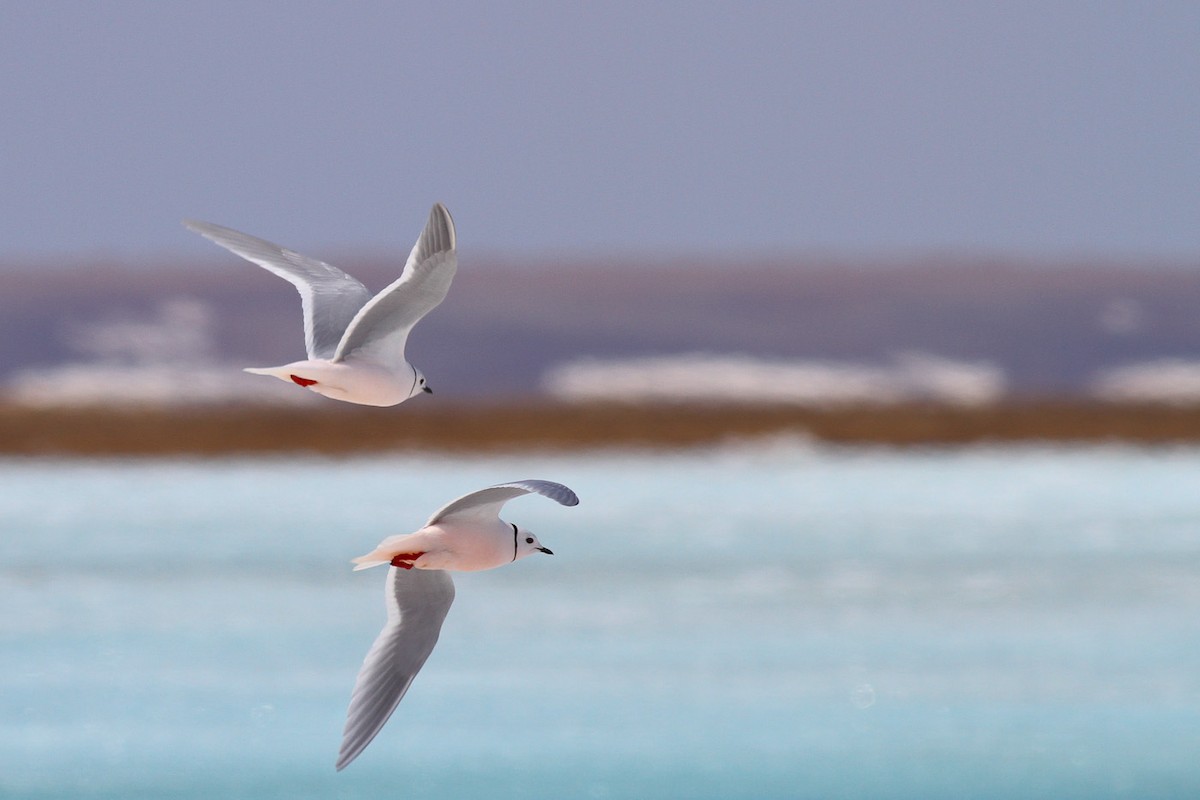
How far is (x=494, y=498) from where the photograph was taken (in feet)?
8.88

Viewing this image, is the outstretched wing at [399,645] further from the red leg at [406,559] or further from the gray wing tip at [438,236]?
the gray wing tip at [438,236]

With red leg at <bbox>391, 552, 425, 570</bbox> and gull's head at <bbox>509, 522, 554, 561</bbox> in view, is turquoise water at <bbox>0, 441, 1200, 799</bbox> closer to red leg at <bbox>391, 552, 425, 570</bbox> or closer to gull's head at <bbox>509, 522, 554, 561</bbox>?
gull's head at <bbox>509, 522, 554, 561</bbox>

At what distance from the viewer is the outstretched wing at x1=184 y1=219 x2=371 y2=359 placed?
3.19 metres

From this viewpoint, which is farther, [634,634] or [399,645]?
[634,634]

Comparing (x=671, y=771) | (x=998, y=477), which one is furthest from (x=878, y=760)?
(x=998, y=477)

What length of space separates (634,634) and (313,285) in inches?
132

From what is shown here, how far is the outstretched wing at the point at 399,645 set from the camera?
2924 mm

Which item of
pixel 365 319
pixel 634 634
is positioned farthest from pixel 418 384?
pixel 634 634

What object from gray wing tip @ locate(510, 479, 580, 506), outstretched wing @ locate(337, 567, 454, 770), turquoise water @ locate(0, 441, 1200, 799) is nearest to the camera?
gray wing tip @ locate(510, 479, 580, 506)

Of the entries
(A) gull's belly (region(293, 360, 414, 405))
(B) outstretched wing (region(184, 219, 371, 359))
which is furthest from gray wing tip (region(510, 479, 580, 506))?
(B) outstretched wing (region(184, 219, 371, 359))

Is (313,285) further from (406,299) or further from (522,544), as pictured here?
(522,544)

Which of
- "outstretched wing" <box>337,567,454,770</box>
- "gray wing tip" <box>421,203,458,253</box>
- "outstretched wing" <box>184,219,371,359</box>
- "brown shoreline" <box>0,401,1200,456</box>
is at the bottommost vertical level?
"outstretched wing" <box>337,567,454,770</box>

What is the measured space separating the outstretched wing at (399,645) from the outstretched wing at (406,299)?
433 millimetres

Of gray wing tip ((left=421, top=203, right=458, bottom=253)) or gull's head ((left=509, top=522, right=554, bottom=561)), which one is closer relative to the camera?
gray wing tip ((left=421, top=203, right=458, bottom=253))
